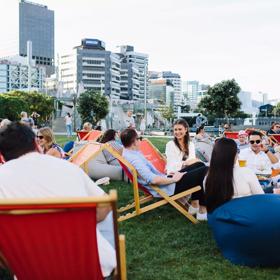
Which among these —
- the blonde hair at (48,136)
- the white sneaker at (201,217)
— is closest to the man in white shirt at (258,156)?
the white sneaker at (201,217)

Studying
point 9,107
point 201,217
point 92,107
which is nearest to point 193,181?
point 201,217

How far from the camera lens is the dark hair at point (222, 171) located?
367 cm

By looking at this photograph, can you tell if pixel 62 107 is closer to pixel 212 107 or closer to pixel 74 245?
pixel 212 107

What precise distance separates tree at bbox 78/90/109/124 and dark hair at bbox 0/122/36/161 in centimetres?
7103

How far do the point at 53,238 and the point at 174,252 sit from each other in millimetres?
2334

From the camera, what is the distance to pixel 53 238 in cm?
210

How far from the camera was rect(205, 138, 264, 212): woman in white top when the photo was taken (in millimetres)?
3674

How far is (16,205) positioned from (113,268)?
837 millimetres

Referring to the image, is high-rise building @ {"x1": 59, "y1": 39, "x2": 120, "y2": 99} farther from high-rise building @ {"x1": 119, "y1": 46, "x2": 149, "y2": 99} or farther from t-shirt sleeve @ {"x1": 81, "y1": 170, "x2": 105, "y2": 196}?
t-shirt sleeve @ {"x1": 81, "y1": 170, "x2": 105, "y2": 196}

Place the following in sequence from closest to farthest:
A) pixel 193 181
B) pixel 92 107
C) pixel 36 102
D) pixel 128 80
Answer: pixel 193 181 < pixel 36 102 < pixel 92 107 < pixel 128 80

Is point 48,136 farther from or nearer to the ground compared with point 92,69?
nearer to the ground

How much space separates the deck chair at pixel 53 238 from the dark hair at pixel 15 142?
0.60 meters

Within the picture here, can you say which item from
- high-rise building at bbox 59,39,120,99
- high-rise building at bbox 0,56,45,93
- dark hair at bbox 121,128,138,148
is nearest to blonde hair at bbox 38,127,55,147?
dark hair at bbox 121,128,138,148

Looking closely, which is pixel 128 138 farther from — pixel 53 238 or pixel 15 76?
pixel 15 76
